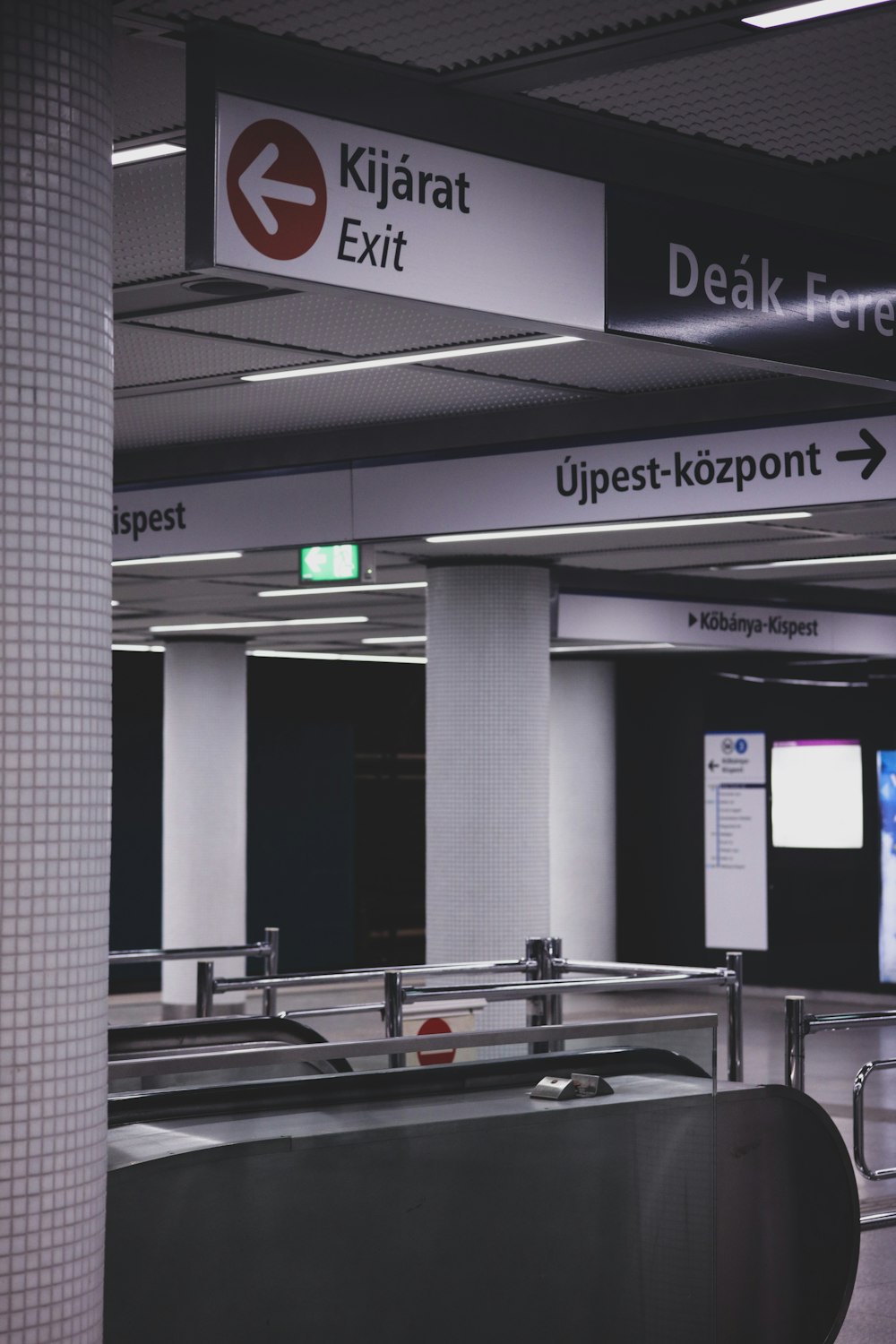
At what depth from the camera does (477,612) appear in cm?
1020

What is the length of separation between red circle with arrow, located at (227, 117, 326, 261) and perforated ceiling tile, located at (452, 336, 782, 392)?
299 cm

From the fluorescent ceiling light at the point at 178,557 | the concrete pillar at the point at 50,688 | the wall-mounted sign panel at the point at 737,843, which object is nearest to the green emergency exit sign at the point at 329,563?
the fluorescent ceiling light at the point at 178,557

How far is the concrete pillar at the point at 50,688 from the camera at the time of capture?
9.17 feet

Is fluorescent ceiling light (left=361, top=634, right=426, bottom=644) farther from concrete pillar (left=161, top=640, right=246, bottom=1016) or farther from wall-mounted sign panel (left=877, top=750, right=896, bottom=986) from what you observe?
wall-mounted sign panel (left=877, top=750, right=896, bottom=986)

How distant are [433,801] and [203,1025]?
4.65m

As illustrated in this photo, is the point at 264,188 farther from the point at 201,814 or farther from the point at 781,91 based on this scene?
the point at 201,814

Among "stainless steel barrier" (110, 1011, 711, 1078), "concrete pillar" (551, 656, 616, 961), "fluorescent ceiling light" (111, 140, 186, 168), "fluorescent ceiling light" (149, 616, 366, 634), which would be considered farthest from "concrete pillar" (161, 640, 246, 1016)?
"fluorescent ceiling light" (111, 140, 186, 168)

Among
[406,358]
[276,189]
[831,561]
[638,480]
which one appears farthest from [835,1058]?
[276,189]

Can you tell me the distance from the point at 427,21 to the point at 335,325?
246 cm

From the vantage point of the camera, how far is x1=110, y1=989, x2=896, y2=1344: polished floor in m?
6.33

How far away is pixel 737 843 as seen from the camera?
17.1 meters

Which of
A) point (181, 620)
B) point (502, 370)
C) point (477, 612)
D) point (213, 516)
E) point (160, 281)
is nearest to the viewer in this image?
point (160, 281)

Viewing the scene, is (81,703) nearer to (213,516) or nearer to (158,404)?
(158,404)

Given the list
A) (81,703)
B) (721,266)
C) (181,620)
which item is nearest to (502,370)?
(721,266)
